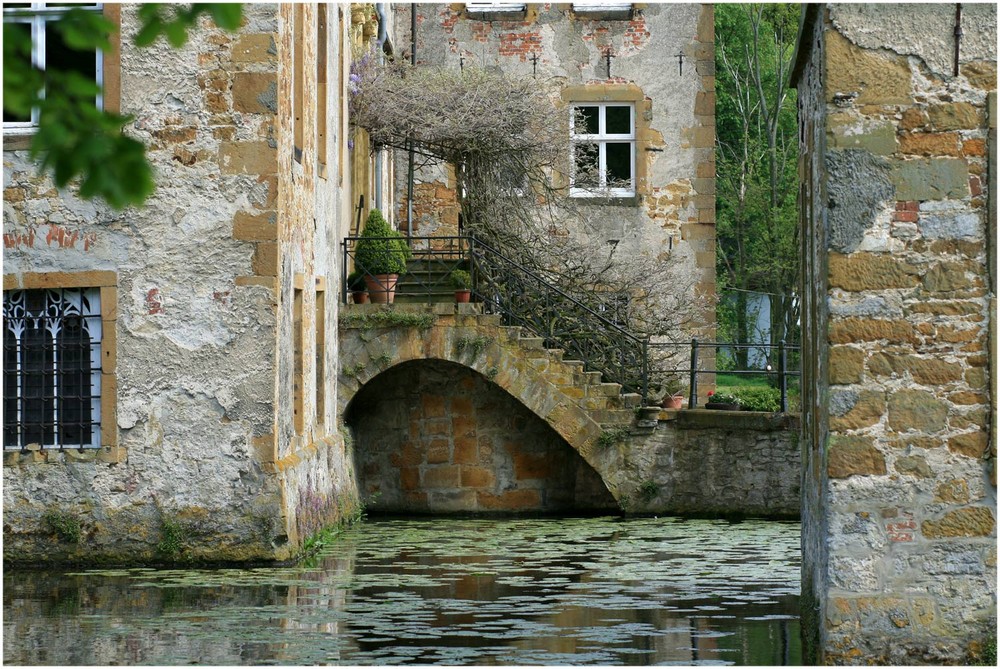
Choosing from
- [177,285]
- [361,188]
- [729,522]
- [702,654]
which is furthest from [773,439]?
[702,654]

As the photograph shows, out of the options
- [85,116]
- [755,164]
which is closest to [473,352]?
[85,116]

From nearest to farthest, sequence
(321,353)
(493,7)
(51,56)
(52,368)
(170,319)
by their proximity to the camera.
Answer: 1. (170,319)
2. (52,368)
3. (51,56)
4. (321,353)
5. (493,7)

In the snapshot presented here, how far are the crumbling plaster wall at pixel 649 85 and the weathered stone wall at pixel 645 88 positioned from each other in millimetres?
14

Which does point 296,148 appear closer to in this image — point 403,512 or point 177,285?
point 177,285

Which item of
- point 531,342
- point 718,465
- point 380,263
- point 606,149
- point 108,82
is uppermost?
point 606,149

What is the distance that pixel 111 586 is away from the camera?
11984mm

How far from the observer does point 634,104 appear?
2345 centimetres

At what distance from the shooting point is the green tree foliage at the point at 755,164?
99.0ft

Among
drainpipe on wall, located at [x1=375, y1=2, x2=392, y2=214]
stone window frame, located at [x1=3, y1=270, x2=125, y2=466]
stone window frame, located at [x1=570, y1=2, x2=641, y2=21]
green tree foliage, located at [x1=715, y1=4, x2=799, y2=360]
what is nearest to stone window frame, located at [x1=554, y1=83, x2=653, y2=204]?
stone window frame, located at [x1=570, y1=2, x2=641, y2=21]

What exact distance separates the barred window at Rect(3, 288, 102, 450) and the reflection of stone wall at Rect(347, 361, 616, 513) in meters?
5.73

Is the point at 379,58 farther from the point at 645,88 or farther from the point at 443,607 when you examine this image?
the point at 443,607

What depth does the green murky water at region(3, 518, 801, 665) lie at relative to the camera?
29.6 feet

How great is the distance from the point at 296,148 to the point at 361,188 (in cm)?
511

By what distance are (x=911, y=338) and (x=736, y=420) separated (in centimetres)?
974
